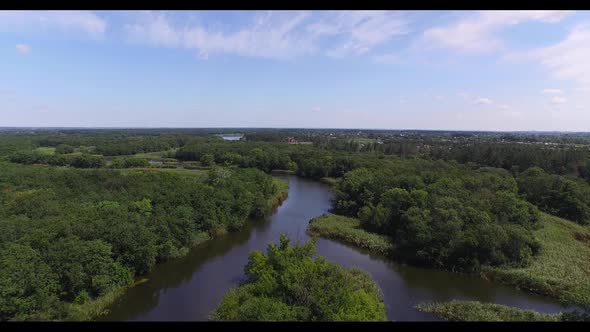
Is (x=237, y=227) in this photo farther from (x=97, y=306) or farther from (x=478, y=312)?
(x=478, y=312)

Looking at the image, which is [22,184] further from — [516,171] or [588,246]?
[516,171]

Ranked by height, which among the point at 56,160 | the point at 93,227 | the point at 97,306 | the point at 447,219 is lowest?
the point at 97,306

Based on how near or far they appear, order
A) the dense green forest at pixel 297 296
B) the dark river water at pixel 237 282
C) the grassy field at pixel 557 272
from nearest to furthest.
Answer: the dense green forest at pixel 297 296
the dark river water at pixel 237 282
the grassy field at pixel 557 272

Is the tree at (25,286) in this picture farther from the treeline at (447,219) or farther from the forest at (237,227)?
the treeline at (447,219)

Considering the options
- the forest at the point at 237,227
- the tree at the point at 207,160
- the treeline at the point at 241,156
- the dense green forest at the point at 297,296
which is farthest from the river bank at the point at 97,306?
the tree at the point at 207,160

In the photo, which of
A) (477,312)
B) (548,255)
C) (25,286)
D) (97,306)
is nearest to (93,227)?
(97,306)

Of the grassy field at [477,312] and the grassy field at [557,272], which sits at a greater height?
the grassy field at [557,272]

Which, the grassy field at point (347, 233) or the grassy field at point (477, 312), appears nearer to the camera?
the grassy field at point (477, 312)

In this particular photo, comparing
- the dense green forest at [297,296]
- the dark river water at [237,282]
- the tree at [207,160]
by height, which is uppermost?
the tree at [207,160]
